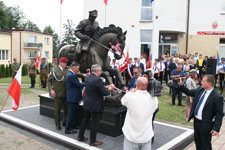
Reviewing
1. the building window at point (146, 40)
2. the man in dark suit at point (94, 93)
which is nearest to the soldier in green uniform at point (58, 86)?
the man in dark suit at point (94, 93)

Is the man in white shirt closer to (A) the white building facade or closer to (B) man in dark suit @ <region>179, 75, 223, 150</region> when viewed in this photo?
(B) man in dark suit @ <region>179, 75, 223, 150</region>

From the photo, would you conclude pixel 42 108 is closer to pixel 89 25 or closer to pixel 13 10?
pixel 89 25

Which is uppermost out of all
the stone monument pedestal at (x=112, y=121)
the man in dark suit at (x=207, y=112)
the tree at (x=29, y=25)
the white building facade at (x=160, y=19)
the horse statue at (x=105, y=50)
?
the tree at (x=29, y=25)

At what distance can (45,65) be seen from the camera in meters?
14.5

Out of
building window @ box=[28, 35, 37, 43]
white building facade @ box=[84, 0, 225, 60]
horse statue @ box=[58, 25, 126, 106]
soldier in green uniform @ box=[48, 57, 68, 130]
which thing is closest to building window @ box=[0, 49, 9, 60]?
building window @ box=[28, 35, 37, 43]

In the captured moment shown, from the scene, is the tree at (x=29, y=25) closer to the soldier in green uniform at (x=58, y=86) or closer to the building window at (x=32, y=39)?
the building window at (x=32, y=39)

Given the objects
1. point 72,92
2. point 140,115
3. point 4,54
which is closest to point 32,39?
point 4,54

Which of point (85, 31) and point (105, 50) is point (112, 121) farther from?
point (85, 31)

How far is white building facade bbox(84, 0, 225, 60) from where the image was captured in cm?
1944

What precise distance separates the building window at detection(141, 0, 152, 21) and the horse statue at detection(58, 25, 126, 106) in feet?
44.3

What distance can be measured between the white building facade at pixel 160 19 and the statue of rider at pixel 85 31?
500 inches

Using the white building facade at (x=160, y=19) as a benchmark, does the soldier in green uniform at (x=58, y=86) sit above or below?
below

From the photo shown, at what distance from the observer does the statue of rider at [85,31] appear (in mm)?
6902

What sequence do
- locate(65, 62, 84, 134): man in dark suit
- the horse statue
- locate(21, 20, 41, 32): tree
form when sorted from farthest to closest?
locate(21, 20, 41, 32): tree
the horse statue
locate(65, 62, 84, 134): man in dark suit
